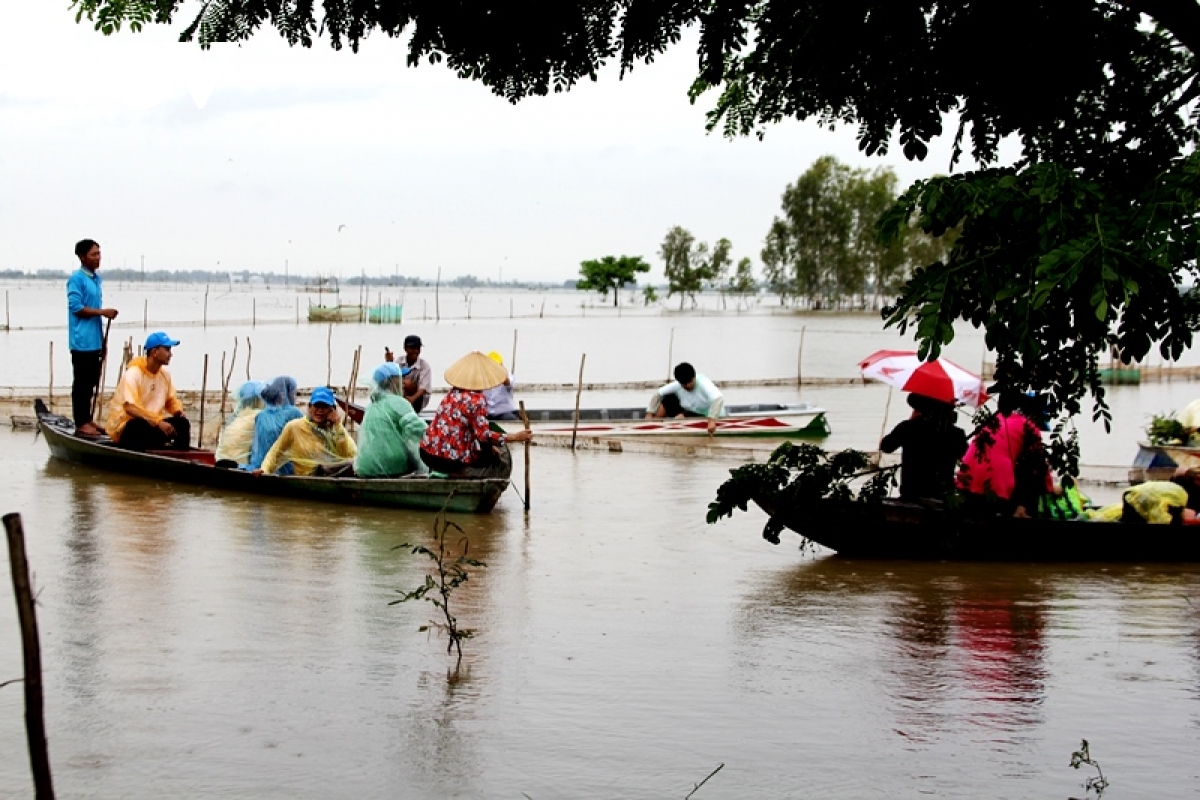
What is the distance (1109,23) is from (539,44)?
1689 mm

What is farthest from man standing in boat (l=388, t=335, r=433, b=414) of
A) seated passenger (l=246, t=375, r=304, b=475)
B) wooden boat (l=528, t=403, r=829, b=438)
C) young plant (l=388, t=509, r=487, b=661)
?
young plant (l=388, t=509, r=487, b=661)

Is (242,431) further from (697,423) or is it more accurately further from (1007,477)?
(697,423)

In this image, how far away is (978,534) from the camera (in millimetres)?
8023

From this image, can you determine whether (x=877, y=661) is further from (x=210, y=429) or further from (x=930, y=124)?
(x=210, y=429)

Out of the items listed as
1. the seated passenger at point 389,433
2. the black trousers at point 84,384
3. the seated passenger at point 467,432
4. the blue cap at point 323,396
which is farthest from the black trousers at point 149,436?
the seated passenger at point 467,432

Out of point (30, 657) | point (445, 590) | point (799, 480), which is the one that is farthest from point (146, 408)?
point (30, 657)

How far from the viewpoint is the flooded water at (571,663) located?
441cm

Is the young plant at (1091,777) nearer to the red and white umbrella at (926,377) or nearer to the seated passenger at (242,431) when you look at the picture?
the red and white umbrella at (926,377)

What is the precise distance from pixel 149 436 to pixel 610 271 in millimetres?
78137

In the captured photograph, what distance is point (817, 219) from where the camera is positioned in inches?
3201

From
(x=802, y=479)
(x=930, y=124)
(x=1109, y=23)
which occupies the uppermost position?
(x=1109, y=23)

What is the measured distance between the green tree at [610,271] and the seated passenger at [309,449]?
255 ft

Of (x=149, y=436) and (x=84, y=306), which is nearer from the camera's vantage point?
(x=149, y=436)

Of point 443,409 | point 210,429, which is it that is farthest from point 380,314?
point 443,409
